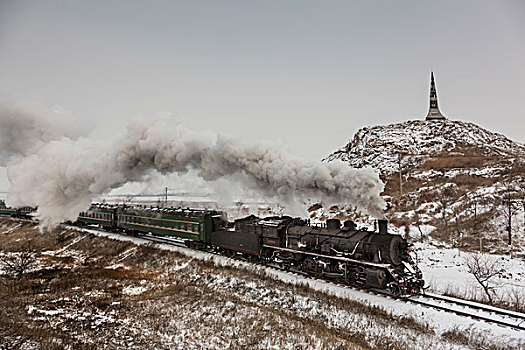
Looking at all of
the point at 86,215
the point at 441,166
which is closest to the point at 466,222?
the point at 441,166

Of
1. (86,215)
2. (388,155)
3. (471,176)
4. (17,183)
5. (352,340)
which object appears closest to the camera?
(352,340)

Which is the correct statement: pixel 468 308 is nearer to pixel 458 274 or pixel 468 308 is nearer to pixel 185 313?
pixel 458 274

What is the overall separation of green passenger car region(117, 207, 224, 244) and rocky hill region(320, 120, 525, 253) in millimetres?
16517

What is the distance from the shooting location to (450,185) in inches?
1475

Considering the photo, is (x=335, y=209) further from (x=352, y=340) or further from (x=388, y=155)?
(x=388, y=155)

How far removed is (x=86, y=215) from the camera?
114 ft

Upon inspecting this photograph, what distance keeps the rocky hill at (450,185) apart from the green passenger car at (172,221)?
16517mm

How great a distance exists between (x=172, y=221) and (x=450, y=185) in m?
33.0

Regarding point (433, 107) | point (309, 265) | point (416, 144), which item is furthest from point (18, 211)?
point (433, 107)

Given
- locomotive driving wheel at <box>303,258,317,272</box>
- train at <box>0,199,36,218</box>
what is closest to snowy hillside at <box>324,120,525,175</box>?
locomotive driving wheel at <box>303,258,317,272</box>

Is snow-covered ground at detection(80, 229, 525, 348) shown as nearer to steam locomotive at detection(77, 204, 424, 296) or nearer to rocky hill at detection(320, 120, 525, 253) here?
steam locomotive at detection(77, 204, 424, 296)

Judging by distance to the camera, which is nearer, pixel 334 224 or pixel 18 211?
pixel 334 224

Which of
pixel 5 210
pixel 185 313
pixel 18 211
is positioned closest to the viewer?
pixel 185 313

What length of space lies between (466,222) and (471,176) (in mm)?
19245
